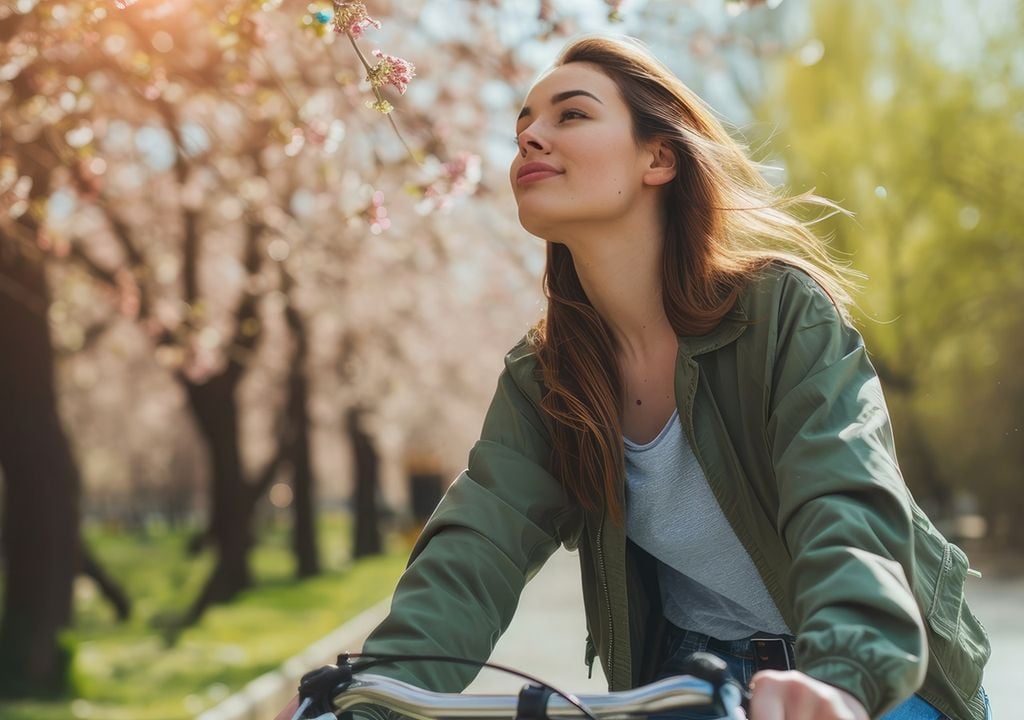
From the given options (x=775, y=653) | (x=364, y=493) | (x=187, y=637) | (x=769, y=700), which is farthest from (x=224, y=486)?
(x=769, y=700)

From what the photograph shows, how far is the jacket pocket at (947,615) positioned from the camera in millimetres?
2186

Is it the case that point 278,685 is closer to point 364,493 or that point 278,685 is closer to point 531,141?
point 531,141

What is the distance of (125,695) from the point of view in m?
10.6

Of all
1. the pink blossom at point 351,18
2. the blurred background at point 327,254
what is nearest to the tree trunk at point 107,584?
the blurred background at point 327,254

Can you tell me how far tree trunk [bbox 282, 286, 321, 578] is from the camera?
19.8 m

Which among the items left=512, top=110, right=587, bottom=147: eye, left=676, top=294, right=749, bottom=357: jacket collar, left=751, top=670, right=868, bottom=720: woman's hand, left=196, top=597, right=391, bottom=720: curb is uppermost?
left=512, top=110, right=587, bottom=147: eye

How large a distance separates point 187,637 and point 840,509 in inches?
538

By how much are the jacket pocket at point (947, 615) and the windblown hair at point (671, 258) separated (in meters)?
0.52

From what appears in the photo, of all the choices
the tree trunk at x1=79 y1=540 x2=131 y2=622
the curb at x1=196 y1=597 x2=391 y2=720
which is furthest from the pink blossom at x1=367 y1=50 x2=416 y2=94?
the tree trunk at x1=79 y1=540 x2=131 y2=622

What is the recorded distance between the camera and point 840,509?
79.1 inches

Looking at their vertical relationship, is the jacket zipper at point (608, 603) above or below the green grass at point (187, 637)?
above

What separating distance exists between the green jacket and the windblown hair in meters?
0.06

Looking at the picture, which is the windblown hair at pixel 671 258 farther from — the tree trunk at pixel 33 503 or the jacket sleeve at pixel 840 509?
the tree trunk at pixel 33 503

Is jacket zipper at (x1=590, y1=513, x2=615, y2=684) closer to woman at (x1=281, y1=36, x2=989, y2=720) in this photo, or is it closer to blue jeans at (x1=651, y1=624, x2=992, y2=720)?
woman at (x1=281, y1=36, x2=989, y2=720)
